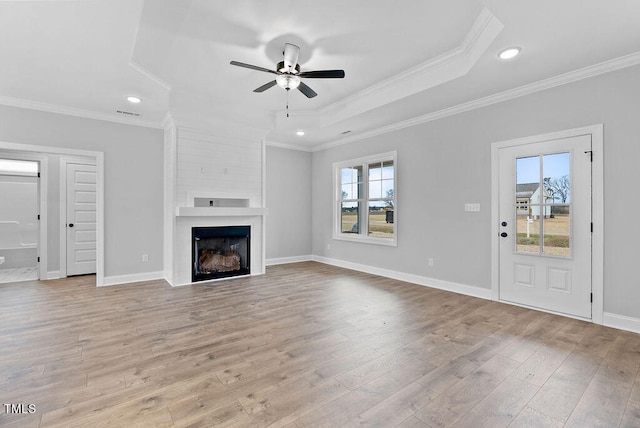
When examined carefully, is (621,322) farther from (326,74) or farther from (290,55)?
(290,55)

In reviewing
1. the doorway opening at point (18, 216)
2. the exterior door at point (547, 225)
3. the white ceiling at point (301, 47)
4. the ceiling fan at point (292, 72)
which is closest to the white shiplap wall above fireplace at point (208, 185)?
the white ceiling at point (301, 47)

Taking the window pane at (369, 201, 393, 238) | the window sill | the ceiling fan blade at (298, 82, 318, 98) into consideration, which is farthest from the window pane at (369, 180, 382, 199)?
the ceiling fan blade at (298, 82, 318, 98)

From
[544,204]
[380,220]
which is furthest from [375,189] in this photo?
[544,204]

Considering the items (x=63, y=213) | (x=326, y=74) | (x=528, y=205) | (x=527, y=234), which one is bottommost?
(x=527, y=234)

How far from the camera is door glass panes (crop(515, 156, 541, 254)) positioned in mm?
3625

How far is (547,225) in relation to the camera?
3547 millimetres

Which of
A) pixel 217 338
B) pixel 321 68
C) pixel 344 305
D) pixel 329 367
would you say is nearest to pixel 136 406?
pixel 217 338

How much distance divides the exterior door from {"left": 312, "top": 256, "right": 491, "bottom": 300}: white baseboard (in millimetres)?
295

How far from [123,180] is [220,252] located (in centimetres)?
195

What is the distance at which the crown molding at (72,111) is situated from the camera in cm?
415

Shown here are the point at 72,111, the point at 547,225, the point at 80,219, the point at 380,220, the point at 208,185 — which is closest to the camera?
the point at 547,225

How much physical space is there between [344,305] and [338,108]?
10.1ft

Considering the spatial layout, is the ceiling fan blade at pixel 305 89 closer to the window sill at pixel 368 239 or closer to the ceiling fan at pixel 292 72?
the ceiling fan at pixel 292 72

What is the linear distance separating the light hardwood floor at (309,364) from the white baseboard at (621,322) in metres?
0.12
